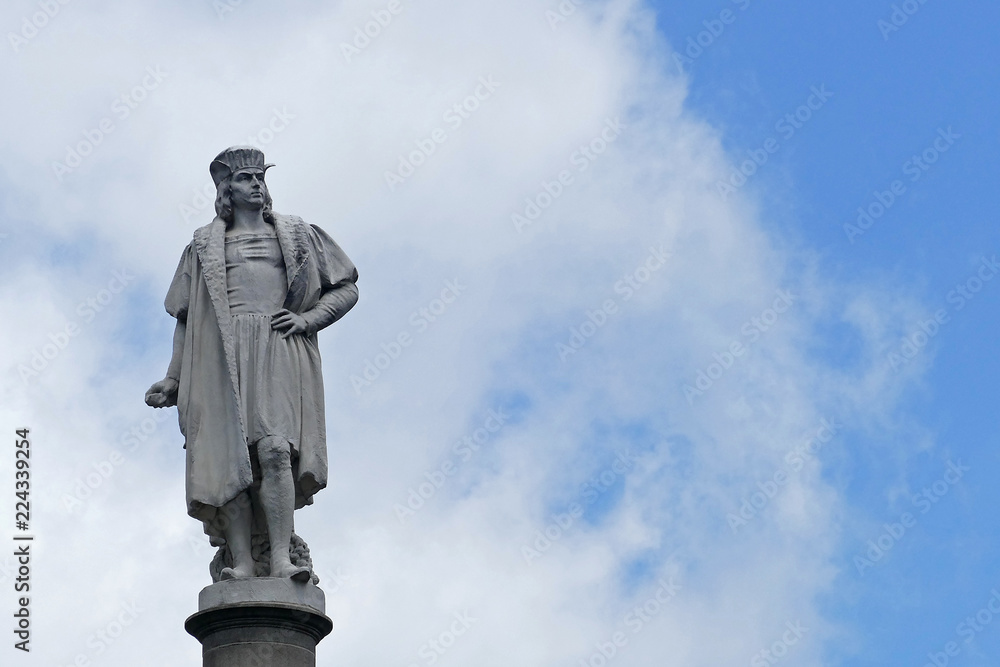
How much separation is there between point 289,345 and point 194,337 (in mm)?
1070

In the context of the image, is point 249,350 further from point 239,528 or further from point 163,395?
point 239,528

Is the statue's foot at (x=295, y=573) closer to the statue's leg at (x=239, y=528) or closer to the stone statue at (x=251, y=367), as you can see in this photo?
the stone statue at (x=251, y=367)

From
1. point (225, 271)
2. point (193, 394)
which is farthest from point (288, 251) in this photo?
point (193, 394)

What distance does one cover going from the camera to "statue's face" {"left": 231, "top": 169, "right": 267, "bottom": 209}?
747 inches

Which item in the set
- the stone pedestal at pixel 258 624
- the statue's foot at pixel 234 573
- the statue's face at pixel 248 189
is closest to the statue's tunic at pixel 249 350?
the statue's face at pixel 248 189

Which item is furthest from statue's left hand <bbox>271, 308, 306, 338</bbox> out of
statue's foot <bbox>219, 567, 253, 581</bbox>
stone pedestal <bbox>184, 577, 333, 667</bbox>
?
stone pedestal <bbox>184, 577, 333, 667</bbox>

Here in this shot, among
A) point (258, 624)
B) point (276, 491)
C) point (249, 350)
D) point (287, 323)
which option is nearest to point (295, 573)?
point (258, 624)

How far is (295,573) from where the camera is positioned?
17.3 metres

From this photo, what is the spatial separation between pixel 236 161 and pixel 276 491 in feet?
12.5

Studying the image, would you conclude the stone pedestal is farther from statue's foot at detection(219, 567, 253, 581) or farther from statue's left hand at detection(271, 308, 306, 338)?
statue's left hand at detection(271, 308, 306, 338)

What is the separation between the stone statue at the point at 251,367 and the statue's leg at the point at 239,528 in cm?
1

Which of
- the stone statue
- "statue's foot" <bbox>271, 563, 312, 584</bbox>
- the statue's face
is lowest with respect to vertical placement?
"statue's foot" <bbox>271, 563, 312, 584</bbox>

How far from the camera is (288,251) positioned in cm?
1886

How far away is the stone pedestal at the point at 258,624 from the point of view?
16828 millimetres
